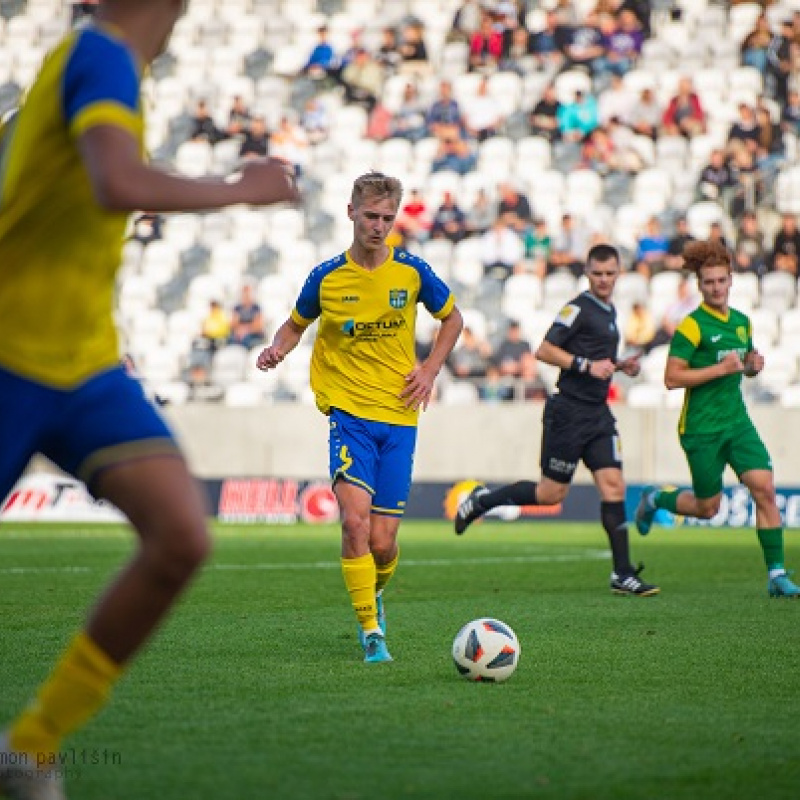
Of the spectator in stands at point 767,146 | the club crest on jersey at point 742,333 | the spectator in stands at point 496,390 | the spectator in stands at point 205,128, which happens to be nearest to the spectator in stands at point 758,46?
the spectator in stands at point 767,146

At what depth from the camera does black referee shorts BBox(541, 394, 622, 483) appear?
12.4 m

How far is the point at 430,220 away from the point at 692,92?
437cm

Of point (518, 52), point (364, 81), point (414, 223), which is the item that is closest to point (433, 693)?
point (414, 223)

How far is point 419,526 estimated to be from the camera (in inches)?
826

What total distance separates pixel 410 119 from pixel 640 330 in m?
6.81

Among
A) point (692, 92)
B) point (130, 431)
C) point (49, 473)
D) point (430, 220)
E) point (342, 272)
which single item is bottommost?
point (49, 473)

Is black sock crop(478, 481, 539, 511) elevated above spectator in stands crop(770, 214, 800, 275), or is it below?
above

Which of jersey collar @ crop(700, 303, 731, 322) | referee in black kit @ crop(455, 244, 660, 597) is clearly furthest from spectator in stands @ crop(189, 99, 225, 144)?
jersey collar @ crop(700, 303, 731, 322)

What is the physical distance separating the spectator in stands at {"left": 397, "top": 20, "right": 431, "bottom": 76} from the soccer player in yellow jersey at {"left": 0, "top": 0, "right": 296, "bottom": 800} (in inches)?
952

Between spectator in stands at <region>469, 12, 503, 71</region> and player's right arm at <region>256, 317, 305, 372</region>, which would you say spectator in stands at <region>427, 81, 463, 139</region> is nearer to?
spectator in stands at <region>469, 12, 503, 71</region>

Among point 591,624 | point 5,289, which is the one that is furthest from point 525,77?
point 5,289

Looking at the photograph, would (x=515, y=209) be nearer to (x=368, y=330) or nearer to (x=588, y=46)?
(x=588, y=46)

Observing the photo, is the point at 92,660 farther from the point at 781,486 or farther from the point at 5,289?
the point at 781,486

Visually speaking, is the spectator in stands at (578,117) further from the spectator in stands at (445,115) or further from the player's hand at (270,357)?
the player's hand at (270,357)
